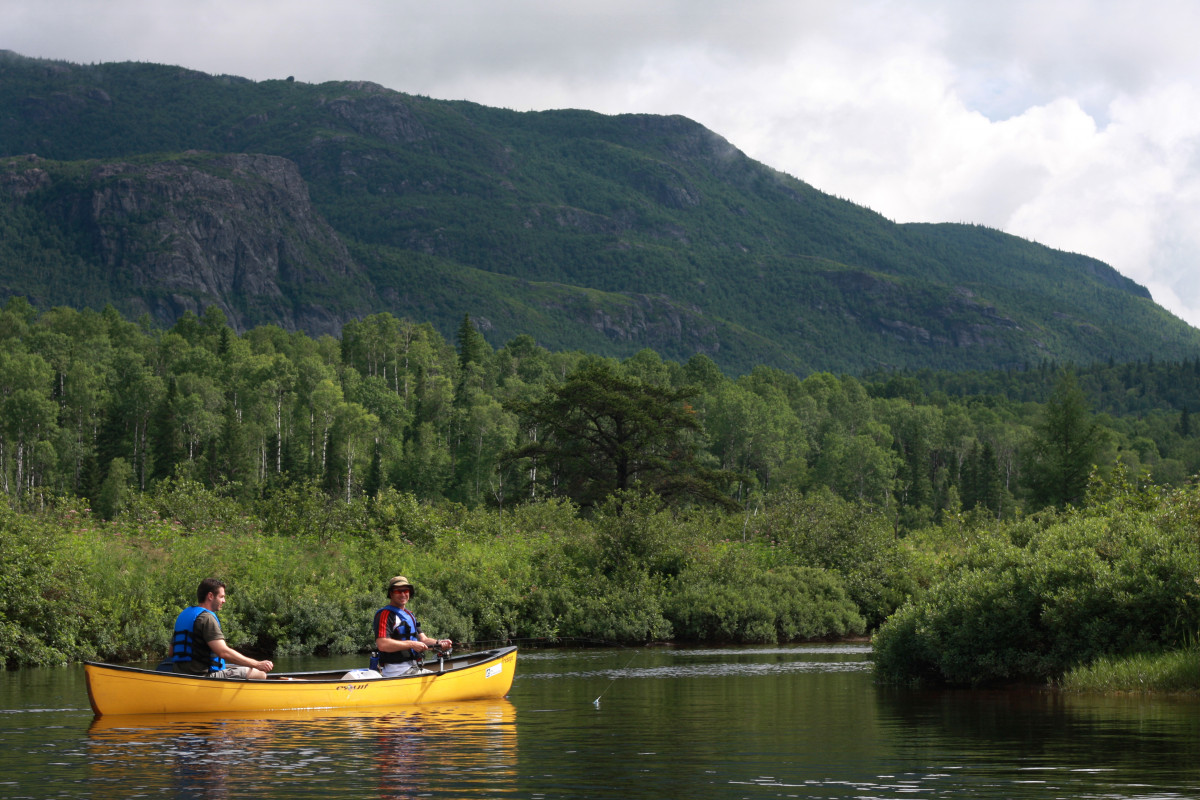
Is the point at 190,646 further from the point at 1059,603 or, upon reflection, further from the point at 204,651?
the point at 1059,603

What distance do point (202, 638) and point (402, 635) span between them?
4664 mm

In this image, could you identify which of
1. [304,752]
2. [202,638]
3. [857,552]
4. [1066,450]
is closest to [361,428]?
[1066,450]

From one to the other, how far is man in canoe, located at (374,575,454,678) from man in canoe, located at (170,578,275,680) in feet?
10.3

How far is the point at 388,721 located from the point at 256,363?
14074 cm

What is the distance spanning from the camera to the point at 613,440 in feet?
267

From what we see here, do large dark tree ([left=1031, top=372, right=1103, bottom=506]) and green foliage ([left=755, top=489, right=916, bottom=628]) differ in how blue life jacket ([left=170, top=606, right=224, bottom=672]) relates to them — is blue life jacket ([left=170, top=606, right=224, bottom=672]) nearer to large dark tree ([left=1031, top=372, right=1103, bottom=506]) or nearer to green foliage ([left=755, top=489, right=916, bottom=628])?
green foliage ([left=755, top=489, right=916, bottom=628])

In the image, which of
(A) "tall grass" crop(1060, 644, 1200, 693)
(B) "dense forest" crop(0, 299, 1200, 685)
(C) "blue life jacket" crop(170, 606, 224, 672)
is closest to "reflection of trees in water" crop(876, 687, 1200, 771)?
(A) "tall grass" crop(1060, 644, 1200, 693)

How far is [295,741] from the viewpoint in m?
21.8

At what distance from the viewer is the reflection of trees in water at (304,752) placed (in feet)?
56.3

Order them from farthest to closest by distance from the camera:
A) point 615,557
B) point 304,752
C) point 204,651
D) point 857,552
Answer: point 857,552 → point 615,557 → point 204,651 → point 304,752

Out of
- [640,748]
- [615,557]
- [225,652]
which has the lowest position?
[640,748]

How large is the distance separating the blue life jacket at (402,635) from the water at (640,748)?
1416 millimetres

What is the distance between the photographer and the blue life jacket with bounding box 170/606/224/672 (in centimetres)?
2409

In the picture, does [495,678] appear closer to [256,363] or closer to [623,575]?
[623,575]
